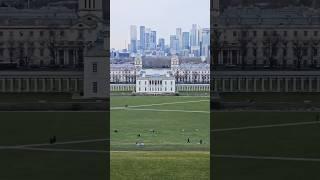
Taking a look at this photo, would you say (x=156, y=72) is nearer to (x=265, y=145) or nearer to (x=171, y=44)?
(x=171, y=44)

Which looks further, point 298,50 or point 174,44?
point 174,44

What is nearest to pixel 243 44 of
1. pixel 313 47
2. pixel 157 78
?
pixel 313 47

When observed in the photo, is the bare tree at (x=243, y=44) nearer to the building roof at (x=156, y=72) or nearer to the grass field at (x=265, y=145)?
the grass field at (x=265, y=145)

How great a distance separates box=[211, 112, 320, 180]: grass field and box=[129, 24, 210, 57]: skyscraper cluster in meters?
8.45

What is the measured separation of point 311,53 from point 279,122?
272 centimetres

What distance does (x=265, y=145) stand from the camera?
42.5 feet

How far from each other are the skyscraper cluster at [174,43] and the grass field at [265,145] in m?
8.45

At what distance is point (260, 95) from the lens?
749 inches

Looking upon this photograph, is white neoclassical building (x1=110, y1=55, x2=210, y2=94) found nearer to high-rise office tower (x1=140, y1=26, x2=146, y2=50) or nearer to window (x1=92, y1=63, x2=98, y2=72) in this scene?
high-rise office tower (x1=140, y1=26, x2=146, y2=50)

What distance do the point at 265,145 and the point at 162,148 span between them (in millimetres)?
2583

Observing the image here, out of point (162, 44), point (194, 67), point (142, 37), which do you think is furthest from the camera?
point (162, 44)

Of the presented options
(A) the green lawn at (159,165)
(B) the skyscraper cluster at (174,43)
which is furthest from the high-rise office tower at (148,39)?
(A) the green lawn at (159,165)

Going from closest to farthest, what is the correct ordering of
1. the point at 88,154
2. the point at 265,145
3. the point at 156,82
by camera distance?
1. the point at 88,154
2. the point at 265,145
3. the point at 156,82

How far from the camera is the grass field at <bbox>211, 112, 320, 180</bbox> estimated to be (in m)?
9.12
